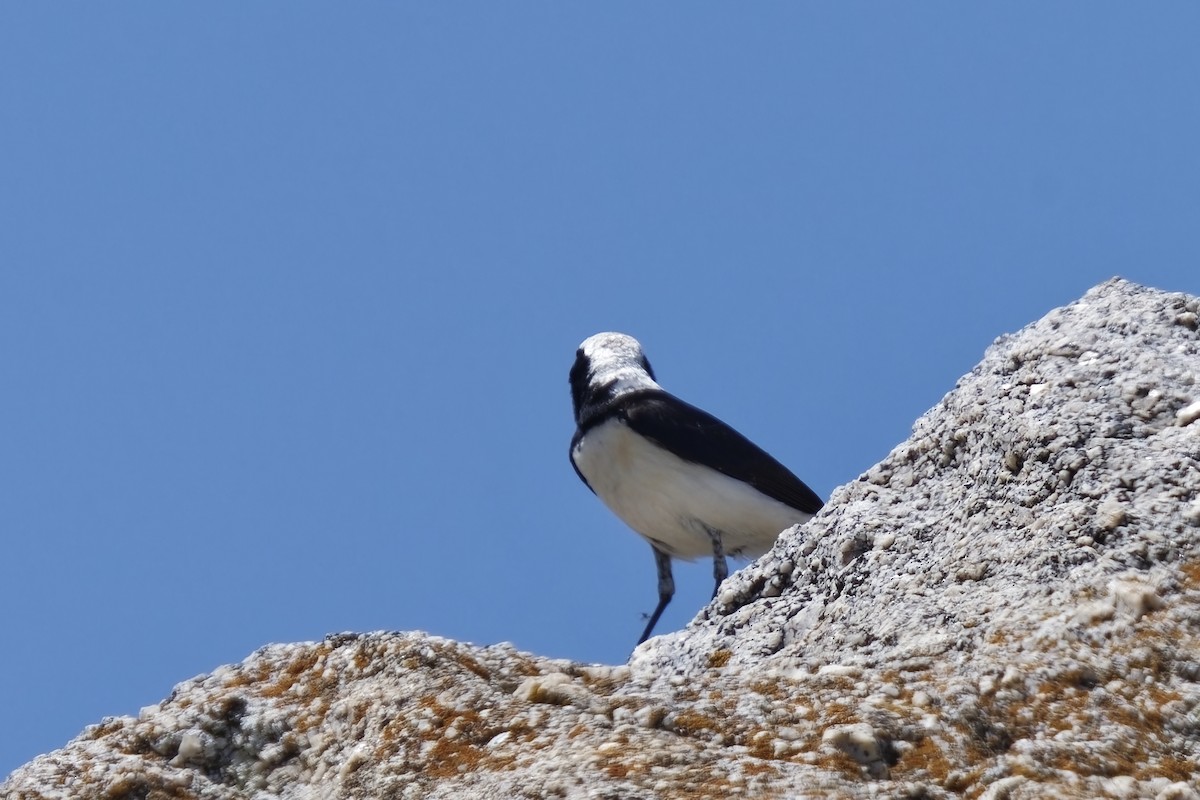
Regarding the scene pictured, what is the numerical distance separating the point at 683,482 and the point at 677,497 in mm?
111

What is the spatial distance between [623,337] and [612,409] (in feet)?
5.06

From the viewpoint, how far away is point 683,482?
10812 millimetres

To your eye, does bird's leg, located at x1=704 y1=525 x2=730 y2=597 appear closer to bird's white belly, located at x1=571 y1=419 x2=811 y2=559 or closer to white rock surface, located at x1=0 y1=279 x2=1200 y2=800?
bird's white belly, located at x1=571 y1=419 x2=811 y2=559

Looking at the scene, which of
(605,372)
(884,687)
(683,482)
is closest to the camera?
(884,687)

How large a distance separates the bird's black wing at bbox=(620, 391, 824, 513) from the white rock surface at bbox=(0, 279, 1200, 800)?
4.94 metres

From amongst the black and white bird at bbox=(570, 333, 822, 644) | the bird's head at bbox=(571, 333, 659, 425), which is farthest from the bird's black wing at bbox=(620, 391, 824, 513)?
the bird's head at bbox=(571, 333, 659, 425)

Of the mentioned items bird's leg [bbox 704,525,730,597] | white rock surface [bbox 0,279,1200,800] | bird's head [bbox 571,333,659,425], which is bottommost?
white rock surface [bbox 0,279,1200,800]

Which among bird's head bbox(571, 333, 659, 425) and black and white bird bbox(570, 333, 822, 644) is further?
bird's head bbox(571, 333, 659, 425)

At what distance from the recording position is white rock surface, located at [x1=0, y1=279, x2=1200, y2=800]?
3775 millimetres

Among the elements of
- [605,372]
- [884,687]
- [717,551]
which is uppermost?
[605,372]

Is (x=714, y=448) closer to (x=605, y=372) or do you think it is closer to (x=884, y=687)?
(x=605, y=372)

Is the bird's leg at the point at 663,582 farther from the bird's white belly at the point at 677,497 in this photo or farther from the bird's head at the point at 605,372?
the bird's head at the point at 605,372

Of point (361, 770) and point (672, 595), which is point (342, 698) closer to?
point (361, 770)

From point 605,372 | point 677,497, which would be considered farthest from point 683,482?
point 605,372
